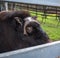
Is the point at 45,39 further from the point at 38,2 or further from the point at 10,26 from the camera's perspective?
the point at 38,2

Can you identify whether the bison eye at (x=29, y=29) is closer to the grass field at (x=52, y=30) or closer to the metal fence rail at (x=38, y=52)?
the metal fence rail at (x=38, y=52)

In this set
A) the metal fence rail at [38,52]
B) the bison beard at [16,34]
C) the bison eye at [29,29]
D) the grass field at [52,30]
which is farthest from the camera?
the grass field at [52,30]

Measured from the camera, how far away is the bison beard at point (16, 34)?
12.7ft

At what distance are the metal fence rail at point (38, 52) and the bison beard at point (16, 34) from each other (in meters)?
1.97

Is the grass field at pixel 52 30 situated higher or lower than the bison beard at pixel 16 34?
lower

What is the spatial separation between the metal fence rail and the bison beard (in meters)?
1.97

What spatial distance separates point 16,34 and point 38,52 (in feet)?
7.81

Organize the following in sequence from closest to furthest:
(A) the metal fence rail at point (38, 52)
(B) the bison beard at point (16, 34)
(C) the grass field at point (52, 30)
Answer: (A) the metal fence rail at point (38, 52), (B) the bison beard at point (16, 34), (C) the grass field at point (52, 30)

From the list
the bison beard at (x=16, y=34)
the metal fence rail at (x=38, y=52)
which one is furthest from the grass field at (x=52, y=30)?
the metal fence rail at (x=38, y=52)

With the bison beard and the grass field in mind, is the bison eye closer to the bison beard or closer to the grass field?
the bison beard

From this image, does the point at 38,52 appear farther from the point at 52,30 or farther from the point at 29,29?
the point at 52,30

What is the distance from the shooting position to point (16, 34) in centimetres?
405

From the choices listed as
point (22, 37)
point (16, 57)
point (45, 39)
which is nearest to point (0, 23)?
point (22, 37)

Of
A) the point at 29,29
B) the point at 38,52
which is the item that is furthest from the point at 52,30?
the point at 38,52
